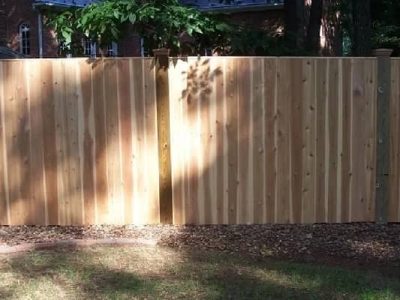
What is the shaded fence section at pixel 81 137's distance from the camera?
707cm

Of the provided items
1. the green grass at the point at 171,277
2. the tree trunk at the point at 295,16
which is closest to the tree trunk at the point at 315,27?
the tree trunk at the point at 295,16

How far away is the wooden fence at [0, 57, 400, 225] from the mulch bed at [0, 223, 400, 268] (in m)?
0.17

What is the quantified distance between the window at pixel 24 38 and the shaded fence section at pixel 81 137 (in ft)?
67.6

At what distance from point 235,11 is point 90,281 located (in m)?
18.5

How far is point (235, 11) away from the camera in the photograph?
2270 centimetres

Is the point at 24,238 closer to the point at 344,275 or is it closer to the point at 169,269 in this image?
the point at 169,269

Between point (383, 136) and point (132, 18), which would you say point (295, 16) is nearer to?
point (132, 18)

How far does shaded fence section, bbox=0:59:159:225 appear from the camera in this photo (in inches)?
279

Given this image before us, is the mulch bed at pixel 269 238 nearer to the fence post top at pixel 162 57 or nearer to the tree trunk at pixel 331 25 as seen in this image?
the fence post top at pixel 162 57

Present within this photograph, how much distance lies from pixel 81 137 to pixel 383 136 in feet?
11.2

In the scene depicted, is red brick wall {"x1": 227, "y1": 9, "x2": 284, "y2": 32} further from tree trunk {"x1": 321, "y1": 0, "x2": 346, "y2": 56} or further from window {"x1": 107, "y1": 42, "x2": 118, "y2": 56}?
window {"x1": 107, "y1": 42, "x2": 118, "y2": 56}

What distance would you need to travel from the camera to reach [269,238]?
686 cm

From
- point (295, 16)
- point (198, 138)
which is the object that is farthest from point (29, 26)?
point (198, 138)

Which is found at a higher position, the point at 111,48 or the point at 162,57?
the point at 111,48
